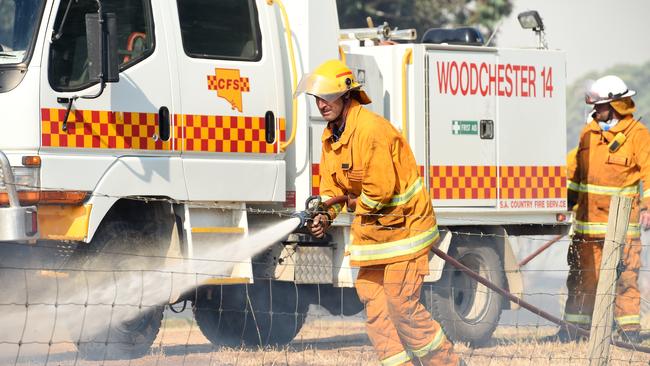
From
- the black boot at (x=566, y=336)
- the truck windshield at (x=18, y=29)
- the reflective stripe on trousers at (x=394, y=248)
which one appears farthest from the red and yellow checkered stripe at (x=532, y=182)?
the truck windshield at (x=18, y=29)

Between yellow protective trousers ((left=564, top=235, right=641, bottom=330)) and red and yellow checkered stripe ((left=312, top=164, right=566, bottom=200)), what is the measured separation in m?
0.49

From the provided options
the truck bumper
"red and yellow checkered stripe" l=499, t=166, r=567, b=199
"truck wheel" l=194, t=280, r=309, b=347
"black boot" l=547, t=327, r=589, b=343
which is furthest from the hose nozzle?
"black boot" l=547, t=327, r=589, b=343

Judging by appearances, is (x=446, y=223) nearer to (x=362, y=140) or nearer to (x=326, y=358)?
(x=326, y=358)

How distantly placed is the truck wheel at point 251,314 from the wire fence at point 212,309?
0.01 meters

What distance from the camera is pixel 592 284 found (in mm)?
10648

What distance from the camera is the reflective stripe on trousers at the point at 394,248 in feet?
23.7

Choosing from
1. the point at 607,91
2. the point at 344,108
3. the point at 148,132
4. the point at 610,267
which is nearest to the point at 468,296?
the point at 607,91

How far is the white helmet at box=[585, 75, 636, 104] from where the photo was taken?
10.3m

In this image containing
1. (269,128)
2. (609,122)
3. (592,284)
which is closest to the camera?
(269,128)

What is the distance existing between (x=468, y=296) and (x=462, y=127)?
4.53ft

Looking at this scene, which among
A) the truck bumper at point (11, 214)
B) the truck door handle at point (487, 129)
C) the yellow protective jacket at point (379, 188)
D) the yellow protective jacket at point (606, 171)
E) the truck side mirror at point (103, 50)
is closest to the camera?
the yellow protective jacket at point (379, 188)

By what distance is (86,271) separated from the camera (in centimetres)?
833

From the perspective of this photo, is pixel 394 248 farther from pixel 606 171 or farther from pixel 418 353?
pixel 606 171

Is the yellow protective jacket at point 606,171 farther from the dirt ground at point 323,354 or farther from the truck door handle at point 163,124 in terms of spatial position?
the truck door handle at point 163,124
